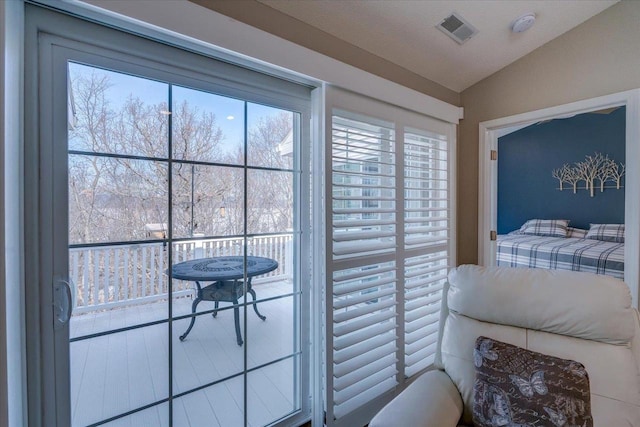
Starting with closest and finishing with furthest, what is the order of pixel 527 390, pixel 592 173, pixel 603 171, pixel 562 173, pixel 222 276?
pixel 527 390 < pixel 222 276 < pixel 603 171 < pixel 592 173 < pixel 562 173

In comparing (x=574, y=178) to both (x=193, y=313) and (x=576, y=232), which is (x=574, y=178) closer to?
(x=576, y=232)

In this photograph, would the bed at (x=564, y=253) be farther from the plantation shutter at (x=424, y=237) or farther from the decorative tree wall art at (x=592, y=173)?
the plantation shutter at (x=424, y=237)

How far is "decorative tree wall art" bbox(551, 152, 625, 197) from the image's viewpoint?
13.6 feet

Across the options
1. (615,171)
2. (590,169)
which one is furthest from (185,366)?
(590,169)

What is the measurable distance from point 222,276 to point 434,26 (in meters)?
1.88

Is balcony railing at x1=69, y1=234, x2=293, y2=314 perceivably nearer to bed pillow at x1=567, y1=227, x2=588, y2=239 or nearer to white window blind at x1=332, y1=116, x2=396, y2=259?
white window blind at x1=332, y1=116, x2=396, y2=259

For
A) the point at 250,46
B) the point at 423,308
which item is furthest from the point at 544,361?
the point at 250,46

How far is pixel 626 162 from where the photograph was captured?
68.2 inches

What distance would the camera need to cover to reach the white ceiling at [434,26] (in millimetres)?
1523

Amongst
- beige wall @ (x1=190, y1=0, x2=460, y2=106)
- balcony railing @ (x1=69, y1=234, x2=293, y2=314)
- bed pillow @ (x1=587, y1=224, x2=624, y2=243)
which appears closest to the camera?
balcony railing @ (x1=69, y1=234, x2=293, y2=314)

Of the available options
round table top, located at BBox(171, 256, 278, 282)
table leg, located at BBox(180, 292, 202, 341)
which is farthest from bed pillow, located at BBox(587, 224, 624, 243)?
table leg, located at BBox(180, 292, 202, 341)

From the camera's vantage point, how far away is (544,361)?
1.08 meters

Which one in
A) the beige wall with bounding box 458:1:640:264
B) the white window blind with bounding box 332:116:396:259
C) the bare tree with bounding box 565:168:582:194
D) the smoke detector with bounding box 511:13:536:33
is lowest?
the white window blind with bounding box 332:116:396:259

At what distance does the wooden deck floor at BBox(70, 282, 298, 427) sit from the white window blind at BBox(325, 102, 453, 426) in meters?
0.29
